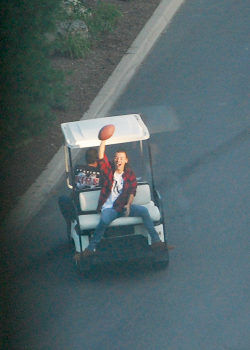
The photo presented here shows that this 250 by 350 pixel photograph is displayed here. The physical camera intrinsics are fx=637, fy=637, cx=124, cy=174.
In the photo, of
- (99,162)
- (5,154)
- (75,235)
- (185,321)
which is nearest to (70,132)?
(99,162)

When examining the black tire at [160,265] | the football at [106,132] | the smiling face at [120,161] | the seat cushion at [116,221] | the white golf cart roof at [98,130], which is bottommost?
the black tire at [160,265]

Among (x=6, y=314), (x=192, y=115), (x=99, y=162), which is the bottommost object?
(x=192, y=115)

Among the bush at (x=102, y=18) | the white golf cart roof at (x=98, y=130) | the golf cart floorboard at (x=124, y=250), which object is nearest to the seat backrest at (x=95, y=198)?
the golf cart floorboard at (x=124, y=250)

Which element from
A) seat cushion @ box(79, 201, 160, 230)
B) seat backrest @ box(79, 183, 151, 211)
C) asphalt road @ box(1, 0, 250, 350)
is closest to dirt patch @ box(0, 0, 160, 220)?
asphalt road @ box(1, 0, 250, 350)

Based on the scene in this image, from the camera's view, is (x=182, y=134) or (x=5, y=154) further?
(x=182, y=134)

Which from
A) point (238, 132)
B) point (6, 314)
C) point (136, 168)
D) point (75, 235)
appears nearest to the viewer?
point (6, 314)

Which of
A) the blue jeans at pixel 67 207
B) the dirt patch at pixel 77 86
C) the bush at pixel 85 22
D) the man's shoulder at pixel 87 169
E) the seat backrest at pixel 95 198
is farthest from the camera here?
the bush at pixel 85 22

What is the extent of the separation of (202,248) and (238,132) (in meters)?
3.37

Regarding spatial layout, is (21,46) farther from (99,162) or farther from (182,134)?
(182,134)

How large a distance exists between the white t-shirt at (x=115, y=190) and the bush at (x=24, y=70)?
7.49 ft

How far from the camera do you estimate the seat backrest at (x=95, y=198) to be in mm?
7824

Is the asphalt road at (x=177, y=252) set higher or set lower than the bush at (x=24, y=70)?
lower

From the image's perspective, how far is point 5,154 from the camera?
953cm

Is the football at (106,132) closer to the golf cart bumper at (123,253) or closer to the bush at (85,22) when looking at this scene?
the golf cart bumper at (123,253)
